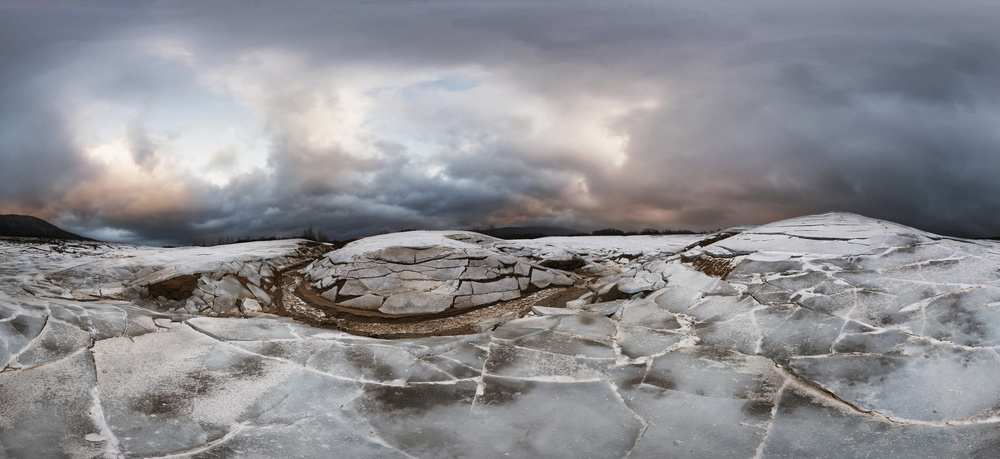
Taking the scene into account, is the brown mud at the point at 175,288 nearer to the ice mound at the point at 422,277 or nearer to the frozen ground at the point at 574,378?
the ice mound at the point at 422,277

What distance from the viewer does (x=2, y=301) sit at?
14.9 feet

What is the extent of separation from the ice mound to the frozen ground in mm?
4769

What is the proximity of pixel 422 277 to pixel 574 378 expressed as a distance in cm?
789

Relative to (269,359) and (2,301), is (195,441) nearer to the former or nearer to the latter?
(269,359)

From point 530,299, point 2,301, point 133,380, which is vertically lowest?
point 530,299

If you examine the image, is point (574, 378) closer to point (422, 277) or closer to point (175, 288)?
point (422, 277)

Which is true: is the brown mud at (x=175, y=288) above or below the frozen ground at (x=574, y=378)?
above

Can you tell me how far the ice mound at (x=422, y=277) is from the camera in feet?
35.0

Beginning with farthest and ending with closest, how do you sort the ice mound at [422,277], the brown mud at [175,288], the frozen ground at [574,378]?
the ice mound at [422,277] → the brown mud at [175,288] → the frozen ground at [574,378]

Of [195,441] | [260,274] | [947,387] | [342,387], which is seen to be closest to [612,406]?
[342,387]

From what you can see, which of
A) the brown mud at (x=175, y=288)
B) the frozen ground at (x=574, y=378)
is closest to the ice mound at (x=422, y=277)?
the brown mud at (x=175, y=288)

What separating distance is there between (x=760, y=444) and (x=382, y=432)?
287 centimetres

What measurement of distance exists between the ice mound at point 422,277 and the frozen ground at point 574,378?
4.77 meters

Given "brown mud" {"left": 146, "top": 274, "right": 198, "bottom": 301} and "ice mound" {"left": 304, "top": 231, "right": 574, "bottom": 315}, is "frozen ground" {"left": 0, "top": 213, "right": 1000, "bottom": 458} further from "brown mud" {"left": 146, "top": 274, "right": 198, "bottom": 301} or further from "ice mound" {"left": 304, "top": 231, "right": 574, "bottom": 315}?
"brown mud" {"left": 146, "top": 274, "right": 198, "bottom": 301}
